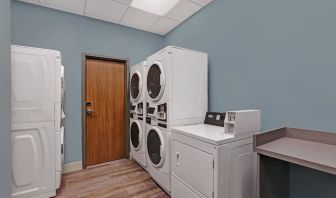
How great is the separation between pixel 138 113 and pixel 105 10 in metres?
1.71

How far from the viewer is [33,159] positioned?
1.72 metres

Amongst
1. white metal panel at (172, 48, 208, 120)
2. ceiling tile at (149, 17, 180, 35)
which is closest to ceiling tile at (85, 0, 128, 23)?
ceiling tile at (149, 17, 180, 35)

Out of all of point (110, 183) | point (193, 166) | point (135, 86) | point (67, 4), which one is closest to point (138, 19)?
point (67, 4)

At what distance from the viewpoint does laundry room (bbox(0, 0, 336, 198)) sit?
1.27 metres

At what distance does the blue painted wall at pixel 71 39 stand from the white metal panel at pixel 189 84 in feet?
4.90

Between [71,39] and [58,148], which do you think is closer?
[58,148]

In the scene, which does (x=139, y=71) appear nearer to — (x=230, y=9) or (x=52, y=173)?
(x=230, y=9)

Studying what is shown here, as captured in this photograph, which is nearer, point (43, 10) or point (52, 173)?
point (52, 173)

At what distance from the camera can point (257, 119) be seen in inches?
61.4

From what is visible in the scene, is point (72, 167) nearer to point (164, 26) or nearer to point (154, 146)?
point (154, 146)

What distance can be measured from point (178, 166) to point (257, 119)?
3.03 feet

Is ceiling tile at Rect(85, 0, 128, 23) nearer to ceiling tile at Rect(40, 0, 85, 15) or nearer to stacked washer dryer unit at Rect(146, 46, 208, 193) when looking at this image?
ceiling tile at Rect(40, 0, 85, 15)

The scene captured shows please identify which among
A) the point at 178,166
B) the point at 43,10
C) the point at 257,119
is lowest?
the point at 178,166

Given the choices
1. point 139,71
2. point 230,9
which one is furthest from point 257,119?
point 139,71
